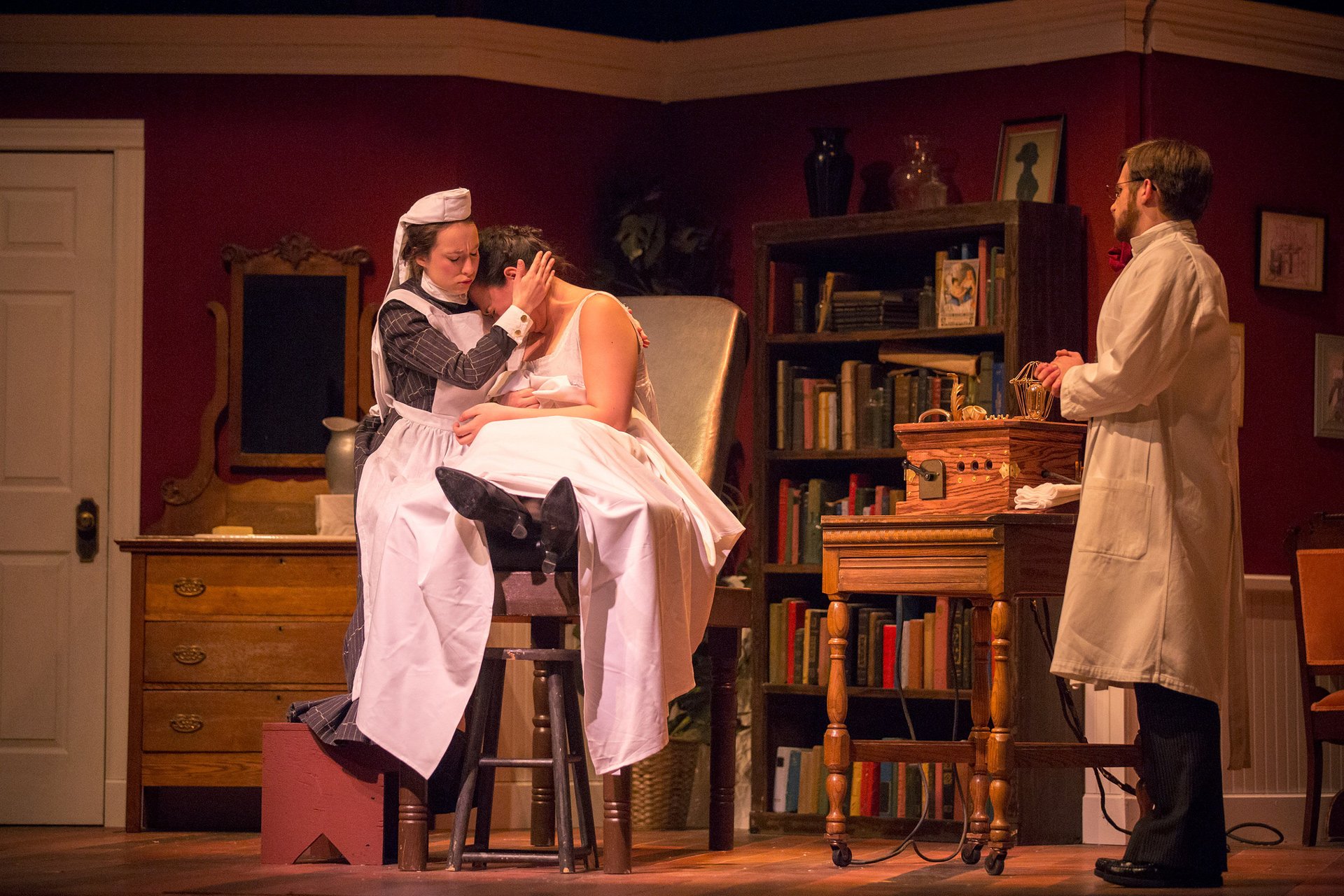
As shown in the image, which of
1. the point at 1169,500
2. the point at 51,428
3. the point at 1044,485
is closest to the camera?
the point at 1169,500

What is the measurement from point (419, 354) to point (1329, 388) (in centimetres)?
328

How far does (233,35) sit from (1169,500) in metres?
3.86

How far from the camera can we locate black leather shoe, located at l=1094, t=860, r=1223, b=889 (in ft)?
12.0

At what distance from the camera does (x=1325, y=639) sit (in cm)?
534

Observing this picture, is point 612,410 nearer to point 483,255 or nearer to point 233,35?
point 483,255

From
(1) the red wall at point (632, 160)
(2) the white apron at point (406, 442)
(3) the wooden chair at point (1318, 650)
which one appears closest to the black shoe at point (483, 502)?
(2) the white apron at point (406, 442)

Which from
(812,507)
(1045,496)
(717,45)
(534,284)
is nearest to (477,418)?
(534,284)

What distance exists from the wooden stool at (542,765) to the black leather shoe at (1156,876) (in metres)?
1.18

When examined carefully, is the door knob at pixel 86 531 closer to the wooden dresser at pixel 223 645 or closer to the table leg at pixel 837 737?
the wooden dresser at pixel 223 645

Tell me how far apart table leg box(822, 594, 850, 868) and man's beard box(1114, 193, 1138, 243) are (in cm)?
112

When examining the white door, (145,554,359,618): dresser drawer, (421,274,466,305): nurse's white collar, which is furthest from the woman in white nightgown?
the white door

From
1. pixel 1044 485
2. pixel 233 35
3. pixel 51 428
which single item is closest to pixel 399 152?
pixel 233 35

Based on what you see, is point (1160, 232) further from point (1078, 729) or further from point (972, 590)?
point (1078, 729)

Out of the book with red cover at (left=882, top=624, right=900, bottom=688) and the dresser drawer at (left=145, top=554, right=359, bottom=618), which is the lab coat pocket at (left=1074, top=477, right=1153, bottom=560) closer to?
the book with red cover at (left=882, top=624, right=900, bottom=688)
